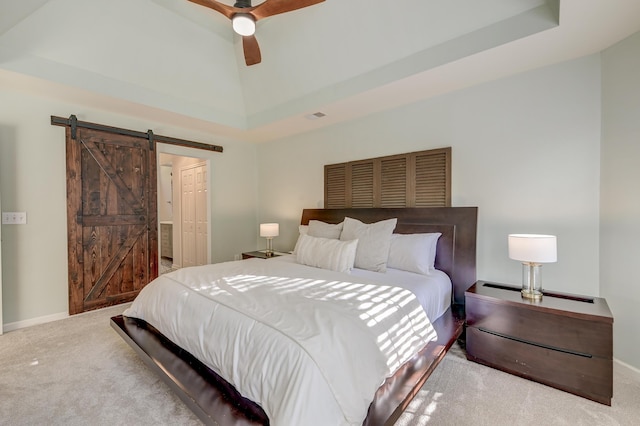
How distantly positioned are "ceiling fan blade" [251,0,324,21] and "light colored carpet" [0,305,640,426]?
284cm

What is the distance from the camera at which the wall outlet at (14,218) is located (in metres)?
2.98

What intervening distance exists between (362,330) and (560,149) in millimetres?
2449

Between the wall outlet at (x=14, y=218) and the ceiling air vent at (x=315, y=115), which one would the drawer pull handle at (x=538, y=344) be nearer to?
the ceiling air vent at (x=315, y=115)

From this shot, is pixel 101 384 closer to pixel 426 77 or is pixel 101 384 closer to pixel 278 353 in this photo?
pixel 278 353

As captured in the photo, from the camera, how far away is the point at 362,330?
1.51 m

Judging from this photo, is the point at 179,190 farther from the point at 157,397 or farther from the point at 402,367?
the point at 402,367

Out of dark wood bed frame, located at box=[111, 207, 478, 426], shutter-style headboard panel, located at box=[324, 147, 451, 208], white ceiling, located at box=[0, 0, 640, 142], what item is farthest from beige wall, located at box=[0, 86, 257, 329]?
shutter-style headboard panel, located at box=[324, 147, 451, 208]

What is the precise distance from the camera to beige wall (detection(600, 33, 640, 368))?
2084 mm

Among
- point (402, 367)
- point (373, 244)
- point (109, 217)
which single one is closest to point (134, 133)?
point (109, 217)

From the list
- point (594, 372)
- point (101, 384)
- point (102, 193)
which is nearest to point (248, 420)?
point (101, 384)

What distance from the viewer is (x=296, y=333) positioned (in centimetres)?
138

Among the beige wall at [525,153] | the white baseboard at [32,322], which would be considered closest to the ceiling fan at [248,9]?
the beige wall at [525,153]

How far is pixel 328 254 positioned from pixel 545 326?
1.77m

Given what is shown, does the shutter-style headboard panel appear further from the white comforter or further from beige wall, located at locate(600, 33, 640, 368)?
the white comforter
